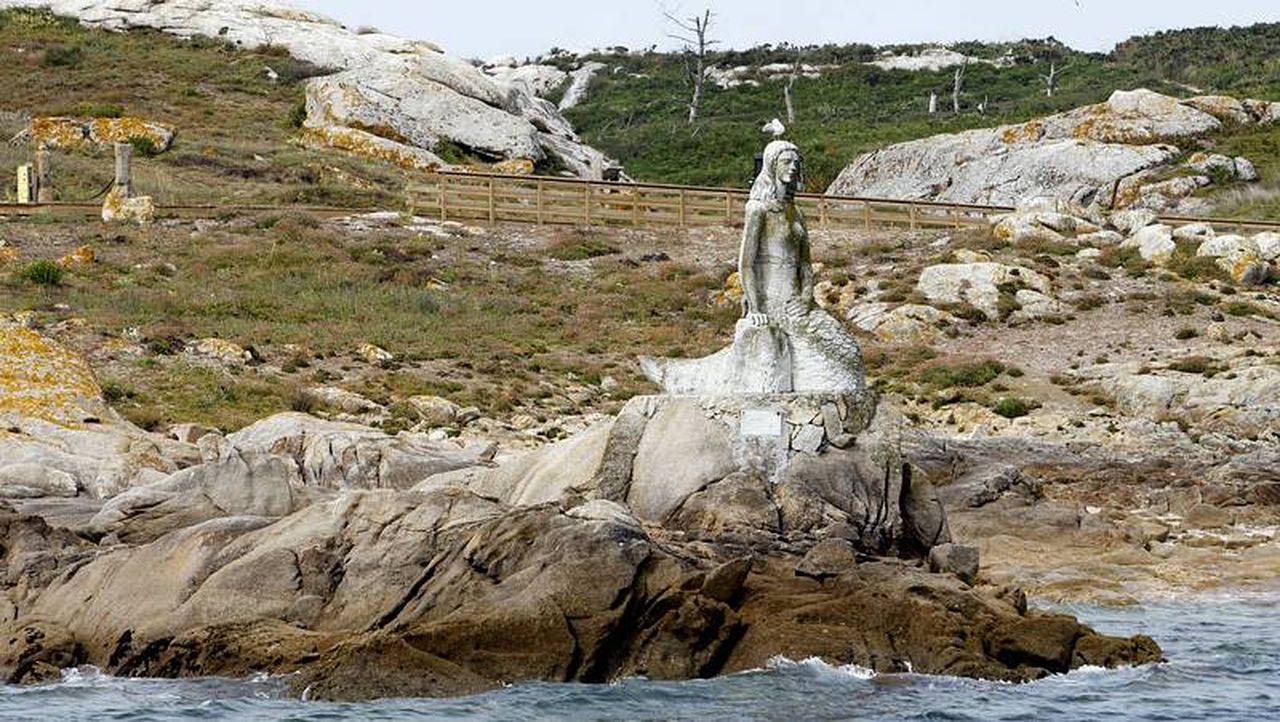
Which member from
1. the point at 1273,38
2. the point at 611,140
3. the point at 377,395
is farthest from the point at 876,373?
the point at 1273,38

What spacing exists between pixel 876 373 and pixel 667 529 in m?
22.3

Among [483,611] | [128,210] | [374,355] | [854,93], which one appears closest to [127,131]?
[128,210]

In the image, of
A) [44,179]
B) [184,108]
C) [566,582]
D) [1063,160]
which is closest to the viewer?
[566,582]

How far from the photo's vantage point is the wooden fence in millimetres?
58344

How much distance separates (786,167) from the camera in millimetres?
22172

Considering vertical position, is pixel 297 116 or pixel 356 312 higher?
pixel 297 116

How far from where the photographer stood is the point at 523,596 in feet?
55.3

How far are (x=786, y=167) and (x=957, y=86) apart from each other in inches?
3272

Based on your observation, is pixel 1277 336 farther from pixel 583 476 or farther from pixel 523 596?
pixel 523 596

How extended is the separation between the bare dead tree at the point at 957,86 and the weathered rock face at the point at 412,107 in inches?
1040

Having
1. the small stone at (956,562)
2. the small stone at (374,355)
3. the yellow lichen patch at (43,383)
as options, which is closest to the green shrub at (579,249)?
the small stone at (374,355)

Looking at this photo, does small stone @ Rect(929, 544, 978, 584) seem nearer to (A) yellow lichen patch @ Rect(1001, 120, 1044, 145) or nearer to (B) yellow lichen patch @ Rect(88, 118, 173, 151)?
(A) yellow lichen patch @ Rect(1001, 120, 1044, 145)

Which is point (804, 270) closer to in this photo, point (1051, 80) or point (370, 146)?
point (370, 146)

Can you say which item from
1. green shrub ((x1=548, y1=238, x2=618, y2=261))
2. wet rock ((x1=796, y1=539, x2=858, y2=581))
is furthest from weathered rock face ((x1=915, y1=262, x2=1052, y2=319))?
wet rock ((x1=796, y1=539, x2=858, y2=581))
